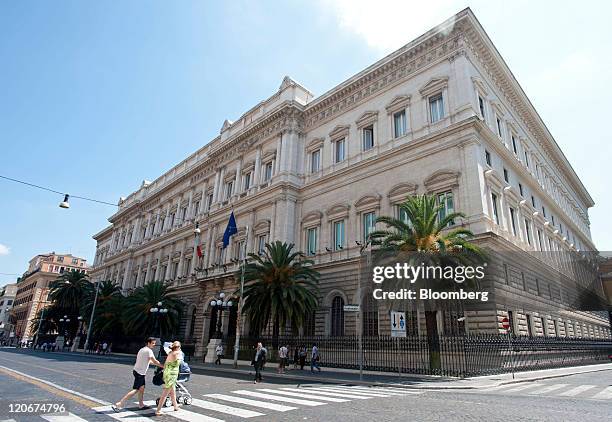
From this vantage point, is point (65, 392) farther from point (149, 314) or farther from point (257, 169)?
point (257, 169)

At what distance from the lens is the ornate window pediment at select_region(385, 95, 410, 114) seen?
85.6 ft

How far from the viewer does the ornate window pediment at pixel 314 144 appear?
31406mm

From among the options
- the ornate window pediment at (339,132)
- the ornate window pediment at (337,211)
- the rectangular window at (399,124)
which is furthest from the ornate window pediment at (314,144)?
the rectangular window at (399,124)

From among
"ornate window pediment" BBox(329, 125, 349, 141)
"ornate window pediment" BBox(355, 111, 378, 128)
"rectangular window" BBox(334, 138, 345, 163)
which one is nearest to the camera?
"ornate window pediment" BBox(355, 111, 378, 128)

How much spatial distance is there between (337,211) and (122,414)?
→ 70.4 ft

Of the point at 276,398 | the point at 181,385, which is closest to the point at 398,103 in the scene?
the point at 276,398

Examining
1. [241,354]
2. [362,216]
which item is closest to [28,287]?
[241,354]

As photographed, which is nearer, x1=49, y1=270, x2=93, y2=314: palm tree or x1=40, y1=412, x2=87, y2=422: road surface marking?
x1=40, y1=412, x2=87, y2=422: road surface marking

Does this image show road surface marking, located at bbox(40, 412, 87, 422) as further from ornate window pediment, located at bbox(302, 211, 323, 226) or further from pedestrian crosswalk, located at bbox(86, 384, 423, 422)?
ornate window pediment, located at bbox(302, 211, 323, 226)

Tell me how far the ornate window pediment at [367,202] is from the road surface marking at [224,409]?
18274 mm

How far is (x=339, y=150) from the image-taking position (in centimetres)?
3022

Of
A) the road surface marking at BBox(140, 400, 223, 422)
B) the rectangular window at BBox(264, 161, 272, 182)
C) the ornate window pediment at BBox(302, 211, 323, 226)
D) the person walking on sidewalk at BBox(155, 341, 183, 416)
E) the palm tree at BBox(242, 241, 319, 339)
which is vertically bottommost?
the road surface marking at BBox(140, 400, 223, 422)

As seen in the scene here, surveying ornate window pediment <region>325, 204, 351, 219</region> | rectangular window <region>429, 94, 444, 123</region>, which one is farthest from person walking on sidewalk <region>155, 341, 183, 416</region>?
rectangular window <region>429, 94, 444, 123</region>

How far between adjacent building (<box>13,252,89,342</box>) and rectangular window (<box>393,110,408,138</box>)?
78.7 m
